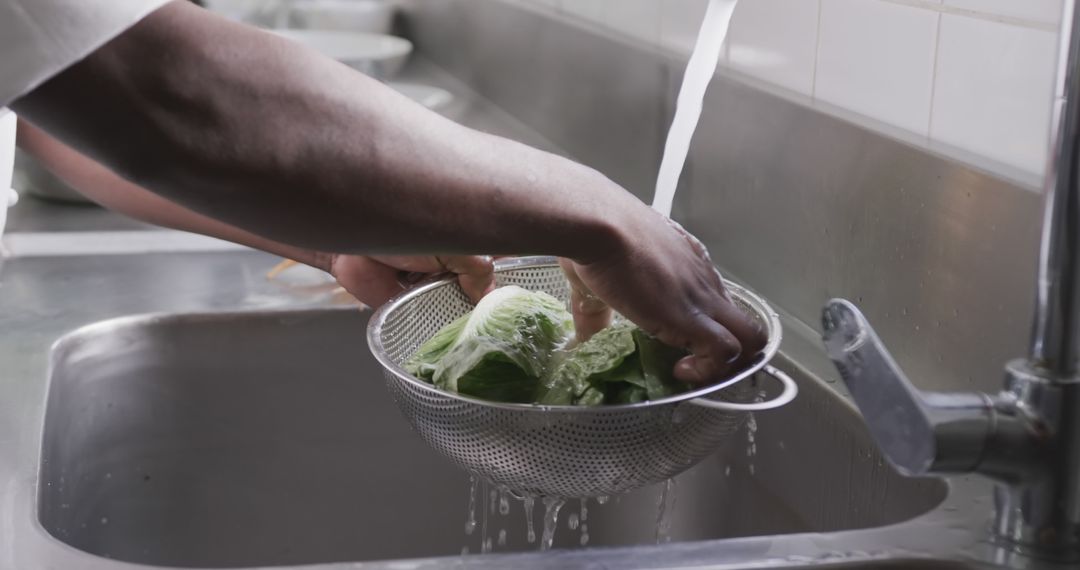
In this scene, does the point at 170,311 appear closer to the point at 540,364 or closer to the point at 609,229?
the point at 540,364

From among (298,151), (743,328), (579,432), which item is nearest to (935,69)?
(743,328)

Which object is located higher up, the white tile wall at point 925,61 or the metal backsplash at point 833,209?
the white tile wall at point 925,61

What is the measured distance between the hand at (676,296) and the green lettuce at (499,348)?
0.07 m

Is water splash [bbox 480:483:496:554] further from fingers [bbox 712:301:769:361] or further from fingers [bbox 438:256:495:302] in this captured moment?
fingers [bbox 712:301:769:361]

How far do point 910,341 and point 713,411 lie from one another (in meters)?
0.25

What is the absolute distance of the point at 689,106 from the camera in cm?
96

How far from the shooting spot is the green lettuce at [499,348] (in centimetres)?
74

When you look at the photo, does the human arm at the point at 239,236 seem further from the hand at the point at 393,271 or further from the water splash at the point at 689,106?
the water splash at the point at 689,106

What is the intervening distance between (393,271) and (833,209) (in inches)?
13.9

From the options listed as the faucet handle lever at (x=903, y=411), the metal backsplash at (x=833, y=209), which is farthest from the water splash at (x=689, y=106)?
the faucet handle lever at (x=903, y=411)

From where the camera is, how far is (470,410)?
0.71 meters

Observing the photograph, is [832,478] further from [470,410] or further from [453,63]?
[453,63]

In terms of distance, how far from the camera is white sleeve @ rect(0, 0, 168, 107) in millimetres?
506

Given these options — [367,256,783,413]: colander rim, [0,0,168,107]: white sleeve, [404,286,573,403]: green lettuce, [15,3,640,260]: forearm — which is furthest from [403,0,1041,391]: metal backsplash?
[0,0,168,107]: white sleeve
